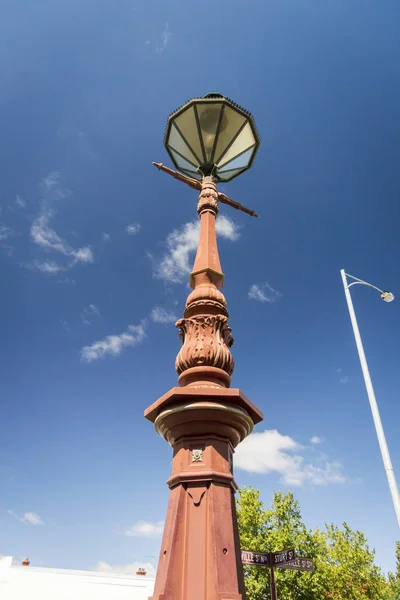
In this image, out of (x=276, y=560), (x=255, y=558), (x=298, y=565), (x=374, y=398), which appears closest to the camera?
(x=255, y=558)

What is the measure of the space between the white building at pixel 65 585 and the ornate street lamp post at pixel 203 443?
2671 cm

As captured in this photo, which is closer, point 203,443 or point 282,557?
point 203,443

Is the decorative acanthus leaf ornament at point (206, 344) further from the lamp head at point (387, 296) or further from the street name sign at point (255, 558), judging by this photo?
the lamp head at point (387, 296)

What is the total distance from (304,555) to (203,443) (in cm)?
2433

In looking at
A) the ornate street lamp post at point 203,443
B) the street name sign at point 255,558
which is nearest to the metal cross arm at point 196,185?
the ornate street lamp post at point 203,443

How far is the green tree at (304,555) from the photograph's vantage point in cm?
2180

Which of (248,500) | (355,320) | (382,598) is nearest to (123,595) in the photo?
(248,500)

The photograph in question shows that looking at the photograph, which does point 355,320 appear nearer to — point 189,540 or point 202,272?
point 202,272

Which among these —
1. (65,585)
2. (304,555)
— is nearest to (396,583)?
(304,555)

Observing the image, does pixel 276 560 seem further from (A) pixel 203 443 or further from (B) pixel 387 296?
(B) pixel 387 296

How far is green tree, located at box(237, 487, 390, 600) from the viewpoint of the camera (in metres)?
21.8

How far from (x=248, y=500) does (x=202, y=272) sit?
24075 mm

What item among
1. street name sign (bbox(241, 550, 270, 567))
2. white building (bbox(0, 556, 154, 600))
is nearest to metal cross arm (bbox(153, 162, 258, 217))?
street name sign (bbox(241, 550, 270, 567))

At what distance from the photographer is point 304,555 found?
2325 centimetres
